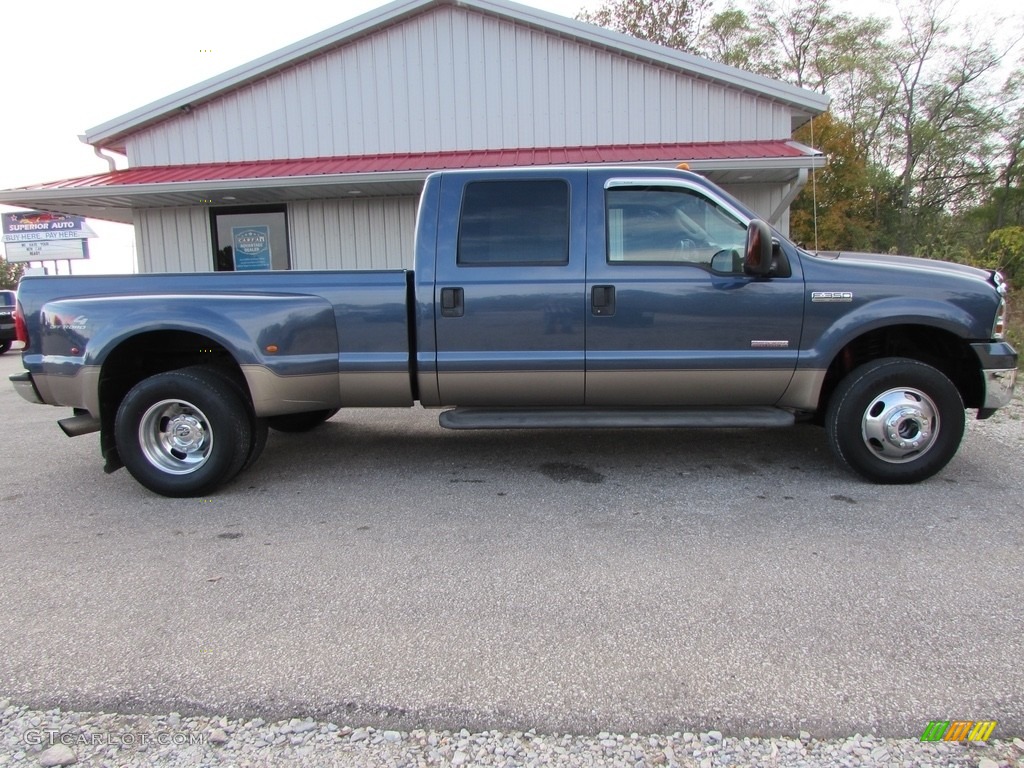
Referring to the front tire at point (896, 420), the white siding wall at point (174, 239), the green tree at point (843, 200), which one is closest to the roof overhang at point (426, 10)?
the white siding wall at point (174, 239)

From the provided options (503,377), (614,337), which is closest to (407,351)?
(503,377)

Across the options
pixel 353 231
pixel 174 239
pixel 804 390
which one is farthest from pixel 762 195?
pixel 174 239

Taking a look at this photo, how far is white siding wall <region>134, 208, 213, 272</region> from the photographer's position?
11.3 m

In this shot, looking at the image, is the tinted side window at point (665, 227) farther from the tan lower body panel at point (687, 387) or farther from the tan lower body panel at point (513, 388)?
the tan lower body panel at point (513, 388)

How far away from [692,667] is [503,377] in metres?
2.37

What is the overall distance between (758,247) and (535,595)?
249 cm

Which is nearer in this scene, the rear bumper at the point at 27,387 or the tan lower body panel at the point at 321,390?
the tan lower body panel at the point at 321,390

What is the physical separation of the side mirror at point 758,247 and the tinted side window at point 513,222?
1.15 metres

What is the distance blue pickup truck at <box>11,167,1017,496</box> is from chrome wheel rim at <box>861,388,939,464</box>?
1 centimetres

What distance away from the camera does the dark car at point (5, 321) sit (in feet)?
53.4

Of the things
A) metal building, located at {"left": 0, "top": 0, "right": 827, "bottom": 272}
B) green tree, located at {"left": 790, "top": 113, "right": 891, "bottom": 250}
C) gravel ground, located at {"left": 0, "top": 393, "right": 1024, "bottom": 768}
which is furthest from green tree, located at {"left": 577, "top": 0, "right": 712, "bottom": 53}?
gravel ground, located at {"left": 0, "top": 393, "right": 1024, "bottom": 768}

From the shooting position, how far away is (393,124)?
10.8 metres

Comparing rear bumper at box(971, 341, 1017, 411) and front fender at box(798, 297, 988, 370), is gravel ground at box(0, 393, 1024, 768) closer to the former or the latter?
front fender at box(798, 297, 988, 370)

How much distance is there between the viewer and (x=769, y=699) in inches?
89.0
